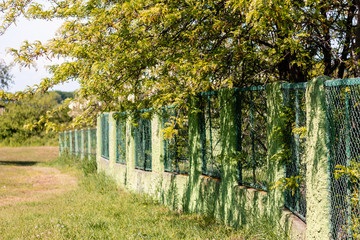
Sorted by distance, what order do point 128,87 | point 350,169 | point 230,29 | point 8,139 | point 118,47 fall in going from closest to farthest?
1. point 350,169
2. point 230,29
3. point 118,47
4. point 128,87
5. point 8,139

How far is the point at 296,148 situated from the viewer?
17.7ft

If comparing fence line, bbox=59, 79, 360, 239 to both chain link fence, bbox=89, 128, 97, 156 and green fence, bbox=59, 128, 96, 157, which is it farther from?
green fence, bbox=59, 128, 96, 157

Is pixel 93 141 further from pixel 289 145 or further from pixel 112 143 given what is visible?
pixel 289 145

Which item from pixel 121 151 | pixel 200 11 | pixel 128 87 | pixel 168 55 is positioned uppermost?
pixel 200 11

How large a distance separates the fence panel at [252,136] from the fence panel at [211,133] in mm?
586

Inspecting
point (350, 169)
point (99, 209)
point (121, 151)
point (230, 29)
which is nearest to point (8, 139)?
point (121, 151)

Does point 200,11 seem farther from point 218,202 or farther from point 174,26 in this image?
point 218,202

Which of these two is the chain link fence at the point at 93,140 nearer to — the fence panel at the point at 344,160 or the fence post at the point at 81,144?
the fence post at the point at 81,144

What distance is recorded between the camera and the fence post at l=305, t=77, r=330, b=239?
4.52 meters

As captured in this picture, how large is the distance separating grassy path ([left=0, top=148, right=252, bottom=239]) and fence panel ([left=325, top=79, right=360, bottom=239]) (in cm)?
146

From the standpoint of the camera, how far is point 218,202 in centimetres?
711

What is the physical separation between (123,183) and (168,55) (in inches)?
201

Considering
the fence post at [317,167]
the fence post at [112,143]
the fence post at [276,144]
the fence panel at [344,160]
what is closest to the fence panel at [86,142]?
the fence post at [112,143]

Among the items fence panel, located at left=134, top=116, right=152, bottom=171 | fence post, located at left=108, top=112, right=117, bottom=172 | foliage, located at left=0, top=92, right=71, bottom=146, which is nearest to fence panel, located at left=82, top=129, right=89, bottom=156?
fence post, located at left=108, top=112, right=117, bottom=172
